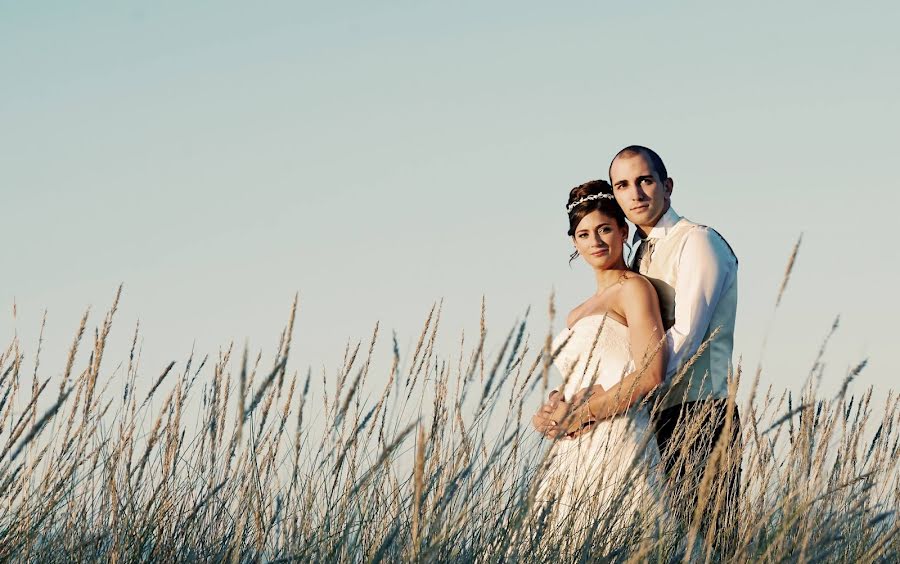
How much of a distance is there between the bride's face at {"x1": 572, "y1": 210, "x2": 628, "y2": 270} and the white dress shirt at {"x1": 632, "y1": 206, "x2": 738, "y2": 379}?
0.41m

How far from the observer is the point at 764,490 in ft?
8.57

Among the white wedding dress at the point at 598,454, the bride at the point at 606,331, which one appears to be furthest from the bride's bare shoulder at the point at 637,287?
the white wedding dress at the point at 598,454

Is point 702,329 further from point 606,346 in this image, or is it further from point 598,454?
point 598,454

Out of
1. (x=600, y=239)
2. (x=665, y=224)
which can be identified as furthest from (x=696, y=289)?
(x=600, y=239)

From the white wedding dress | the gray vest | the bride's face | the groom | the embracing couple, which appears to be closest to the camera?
the white wedding dress

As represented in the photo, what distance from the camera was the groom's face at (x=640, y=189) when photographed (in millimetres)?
3225

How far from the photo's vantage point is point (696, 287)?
2.99m

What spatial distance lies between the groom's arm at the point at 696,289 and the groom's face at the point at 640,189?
0.20 m

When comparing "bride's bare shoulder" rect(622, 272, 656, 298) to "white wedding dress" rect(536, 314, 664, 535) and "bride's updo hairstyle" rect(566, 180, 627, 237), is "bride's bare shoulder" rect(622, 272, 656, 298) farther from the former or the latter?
"bride's updo hairstyle" rect(566, 180, 627, 237)

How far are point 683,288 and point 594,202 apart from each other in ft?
1.89

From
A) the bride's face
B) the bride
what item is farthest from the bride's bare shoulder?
the bride's face

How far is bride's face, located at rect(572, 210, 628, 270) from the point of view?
345 centimetres

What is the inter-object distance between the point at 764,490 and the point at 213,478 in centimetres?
149

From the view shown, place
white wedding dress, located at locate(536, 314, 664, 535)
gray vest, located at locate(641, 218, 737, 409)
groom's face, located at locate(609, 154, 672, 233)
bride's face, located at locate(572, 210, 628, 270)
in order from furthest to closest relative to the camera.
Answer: bride's face, located at locate(572, 210, 628, 270) < groom's face, located at locate(609, 154, 672, 233) < gray vest, located at locate(641, 218, 737, 409) < white wedding dress, located at locate(536, 314, 664, 535)
